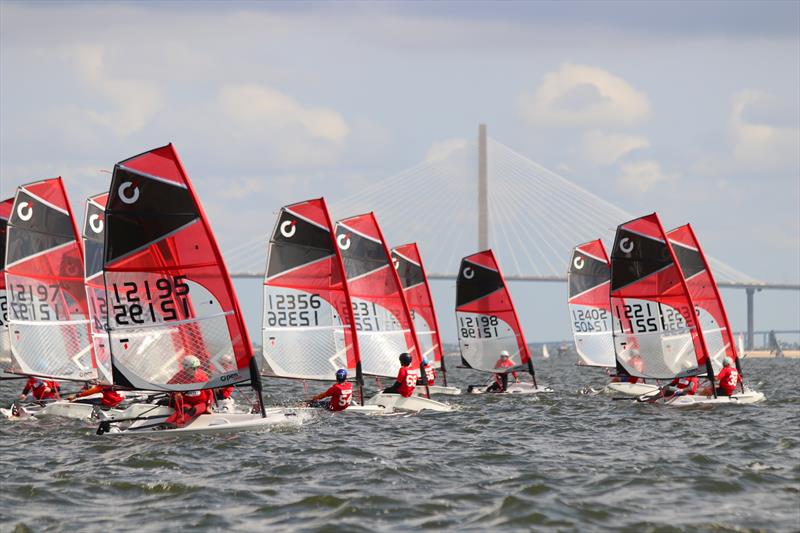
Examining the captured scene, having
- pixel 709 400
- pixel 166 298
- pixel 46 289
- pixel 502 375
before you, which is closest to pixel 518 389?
pixel 502 375

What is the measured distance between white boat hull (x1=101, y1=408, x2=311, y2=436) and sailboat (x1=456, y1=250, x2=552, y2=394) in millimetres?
13528

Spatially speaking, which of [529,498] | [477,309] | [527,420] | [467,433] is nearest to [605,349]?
[477,309]

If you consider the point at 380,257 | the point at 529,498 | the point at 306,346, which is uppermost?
the point at 380,257

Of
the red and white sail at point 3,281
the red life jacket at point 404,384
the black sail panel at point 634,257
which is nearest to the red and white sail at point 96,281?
the red and white sail at point 3,281

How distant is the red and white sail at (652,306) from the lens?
2380 centimetres

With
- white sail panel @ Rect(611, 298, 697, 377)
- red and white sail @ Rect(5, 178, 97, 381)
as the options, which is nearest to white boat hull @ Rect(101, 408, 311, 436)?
red and white sail @ Rect(5, 178, 97, 381)

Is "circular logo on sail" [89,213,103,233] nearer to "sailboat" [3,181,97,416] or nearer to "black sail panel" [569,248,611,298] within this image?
"sailboat" [3,181,97,416]

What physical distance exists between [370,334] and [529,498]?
13.4m

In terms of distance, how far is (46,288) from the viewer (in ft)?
71.6

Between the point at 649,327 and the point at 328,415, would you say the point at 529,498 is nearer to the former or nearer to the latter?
the point at 328,415

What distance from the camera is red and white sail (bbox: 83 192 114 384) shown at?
66.1ft

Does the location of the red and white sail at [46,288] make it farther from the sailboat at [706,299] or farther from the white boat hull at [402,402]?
the sailboat at [706,299]

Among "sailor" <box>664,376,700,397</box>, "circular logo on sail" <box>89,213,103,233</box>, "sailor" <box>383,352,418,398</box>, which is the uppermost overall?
"circular logo on sail" <box>89,213,103,233</box>

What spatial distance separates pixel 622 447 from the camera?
16.0m
